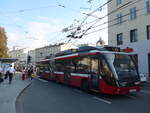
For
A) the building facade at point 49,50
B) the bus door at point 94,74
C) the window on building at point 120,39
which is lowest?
the bus door at point 94,74

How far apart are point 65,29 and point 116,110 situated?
55.9 ft

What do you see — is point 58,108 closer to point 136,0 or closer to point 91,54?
point 91,54

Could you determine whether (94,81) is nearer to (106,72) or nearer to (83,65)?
(106,72)

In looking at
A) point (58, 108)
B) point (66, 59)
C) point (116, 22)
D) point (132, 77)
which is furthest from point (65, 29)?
point (58, 108)

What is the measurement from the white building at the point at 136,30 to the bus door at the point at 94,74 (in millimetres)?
14669

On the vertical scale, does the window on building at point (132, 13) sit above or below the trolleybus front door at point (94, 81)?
above

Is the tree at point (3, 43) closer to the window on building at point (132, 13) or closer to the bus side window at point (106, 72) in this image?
the window on building at point (132, 13)

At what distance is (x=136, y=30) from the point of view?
28000 mm

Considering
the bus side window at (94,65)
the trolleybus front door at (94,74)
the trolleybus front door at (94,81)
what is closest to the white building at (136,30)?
the bus side window at (94,65)

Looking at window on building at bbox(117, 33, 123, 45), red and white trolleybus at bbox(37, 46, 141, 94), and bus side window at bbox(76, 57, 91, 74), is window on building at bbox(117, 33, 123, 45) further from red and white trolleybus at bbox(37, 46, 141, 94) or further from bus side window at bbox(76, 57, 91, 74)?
bus side window at bbox(76, 57, 91, 74)

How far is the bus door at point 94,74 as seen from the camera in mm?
10980

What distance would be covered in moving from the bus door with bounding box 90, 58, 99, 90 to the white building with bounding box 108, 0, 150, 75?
48.1 ft

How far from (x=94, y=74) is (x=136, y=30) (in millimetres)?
18860

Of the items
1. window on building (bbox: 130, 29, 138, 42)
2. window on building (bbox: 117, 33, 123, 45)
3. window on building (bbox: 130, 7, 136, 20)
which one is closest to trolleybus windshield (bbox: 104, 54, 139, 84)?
window on building (bbox: 130, 29, 138, 42)
